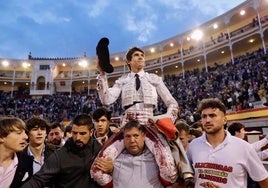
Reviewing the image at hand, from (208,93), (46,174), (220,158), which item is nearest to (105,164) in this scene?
(46,174)

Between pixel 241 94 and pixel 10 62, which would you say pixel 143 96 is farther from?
pixel 10 62

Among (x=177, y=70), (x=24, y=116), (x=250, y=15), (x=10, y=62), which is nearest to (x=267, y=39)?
(x=250, y=15)

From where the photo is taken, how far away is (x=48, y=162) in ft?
7.32

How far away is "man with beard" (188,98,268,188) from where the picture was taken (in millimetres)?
2061

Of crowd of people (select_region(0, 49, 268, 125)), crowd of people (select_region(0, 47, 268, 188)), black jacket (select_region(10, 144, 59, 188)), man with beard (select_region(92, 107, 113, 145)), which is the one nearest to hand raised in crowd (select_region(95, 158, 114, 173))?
crowd of people (select_region(0, 47, 268, 188))

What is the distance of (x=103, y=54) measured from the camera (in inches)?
96.9

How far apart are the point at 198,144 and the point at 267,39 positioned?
24.9 m

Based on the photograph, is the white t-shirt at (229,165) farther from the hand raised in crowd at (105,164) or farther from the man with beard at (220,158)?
the hand raised in crowd at (105,164)

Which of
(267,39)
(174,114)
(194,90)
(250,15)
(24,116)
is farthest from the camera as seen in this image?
(24,116)

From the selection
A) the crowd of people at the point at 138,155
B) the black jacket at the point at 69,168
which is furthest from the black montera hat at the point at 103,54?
the black jacket at the point at 69,168

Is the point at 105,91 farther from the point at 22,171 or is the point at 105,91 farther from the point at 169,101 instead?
the point at 22,171

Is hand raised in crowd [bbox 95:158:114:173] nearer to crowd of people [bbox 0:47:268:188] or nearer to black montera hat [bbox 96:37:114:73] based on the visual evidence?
crowd of people [bbox 0:47:268:188]

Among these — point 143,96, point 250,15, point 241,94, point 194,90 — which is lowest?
point 143,96

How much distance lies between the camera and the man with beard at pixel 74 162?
216 centimetres
